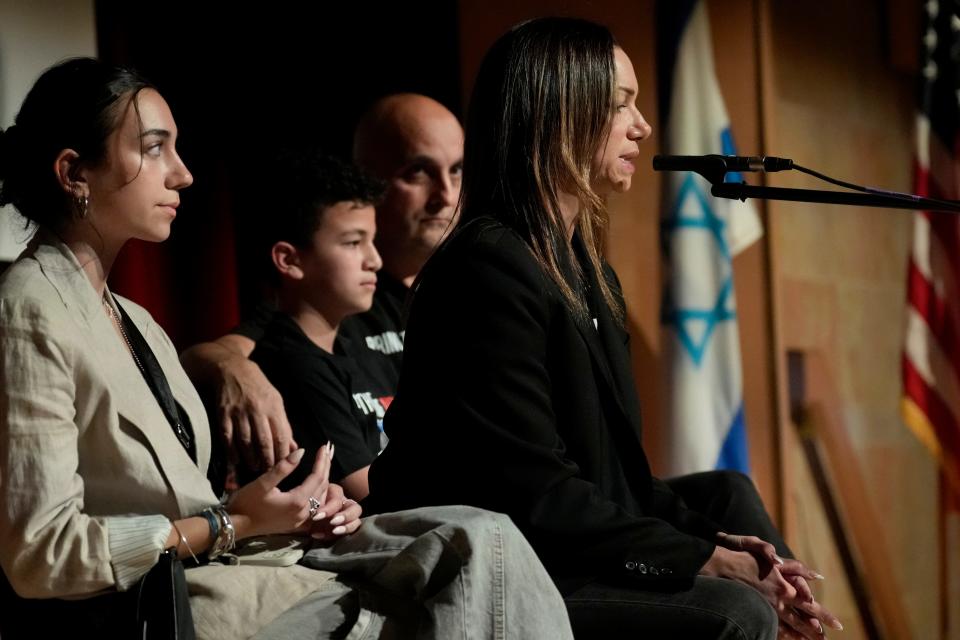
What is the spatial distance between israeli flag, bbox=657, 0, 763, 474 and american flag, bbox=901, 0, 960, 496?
897mm

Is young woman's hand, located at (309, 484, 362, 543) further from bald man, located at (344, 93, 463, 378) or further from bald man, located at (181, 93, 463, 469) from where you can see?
bald man, located at (344, 93, 463, 378)

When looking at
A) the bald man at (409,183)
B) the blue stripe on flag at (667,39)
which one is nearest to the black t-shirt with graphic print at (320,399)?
the bald man at (409,183)

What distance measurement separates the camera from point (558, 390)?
175cm

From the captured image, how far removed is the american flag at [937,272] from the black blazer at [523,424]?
276 centimetres

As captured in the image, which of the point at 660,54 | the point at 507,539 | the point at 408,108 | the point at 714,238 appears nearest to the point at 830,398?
the point at 714,238

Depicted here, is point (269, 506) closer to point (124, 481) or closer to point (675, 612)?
point (124, 481)

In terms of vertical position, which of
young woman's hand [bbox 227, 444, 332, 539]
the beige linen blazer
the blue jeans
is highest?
the beige linen blazer

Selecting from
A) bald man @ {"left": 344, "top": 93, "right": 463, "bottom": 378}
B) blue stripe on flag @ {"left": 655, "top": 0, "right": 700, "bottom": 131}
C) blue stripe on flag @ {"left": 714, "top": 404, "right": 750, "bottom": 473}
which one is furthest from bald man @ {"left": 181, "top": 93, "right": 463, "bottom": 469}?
blue stripe on flag @ {"left": 714, "top": 404, "right": 750, "bottom": 473}

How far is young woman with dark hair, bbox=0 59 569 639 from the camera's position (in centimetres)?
150

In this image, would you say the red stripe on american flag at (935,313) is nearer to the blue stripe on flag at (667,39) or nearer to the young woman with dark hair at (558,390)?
the blue stripe on flag at (667,39)

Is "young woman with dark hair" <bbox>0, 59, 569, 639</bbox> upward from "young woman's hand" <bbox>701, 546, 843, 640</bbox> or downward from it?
upward

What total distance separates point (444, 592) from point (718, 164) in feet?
2.32

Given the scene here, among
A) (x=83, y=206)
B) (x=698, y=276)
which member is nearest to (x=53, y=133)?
(x=83, y=206)

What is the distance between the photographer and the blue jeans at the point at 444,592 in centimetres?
146
